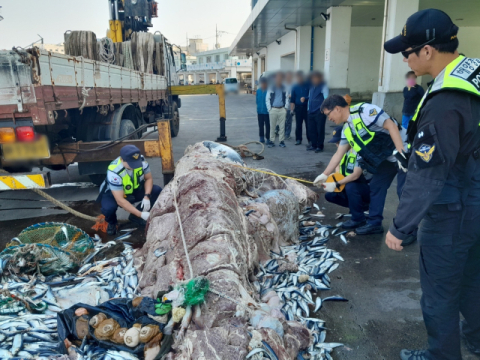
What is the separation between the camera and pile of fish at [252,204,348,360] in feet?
9.79

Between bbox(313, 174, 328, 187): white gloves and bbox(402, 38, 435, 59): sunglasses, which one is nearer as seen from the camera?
bbox(402, 38, 435, 59): sunglasses

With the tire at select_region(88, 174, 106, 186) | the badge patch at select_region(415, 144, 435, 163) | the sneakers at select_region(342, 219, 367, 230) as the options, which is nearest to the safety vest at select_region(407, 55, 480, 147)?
the badge patch at select_region(415, 144, 435, 163)

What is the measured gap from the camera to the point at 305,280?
3.73 meters

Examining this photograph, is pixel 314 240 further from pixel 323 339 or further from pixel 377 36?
pixel 377 36

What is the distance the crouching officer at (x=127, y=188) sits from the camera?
5043 mm

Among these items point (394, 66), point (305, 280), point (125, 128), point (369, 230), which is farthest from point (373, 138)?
point (394, 66)

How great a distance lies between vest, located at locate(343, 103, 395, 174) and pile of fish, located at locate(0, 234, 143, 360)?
3102mm

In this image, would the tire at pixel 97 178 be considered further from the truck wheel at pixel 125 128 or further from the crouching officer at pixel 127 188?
the crouching officer at pixel 127 188

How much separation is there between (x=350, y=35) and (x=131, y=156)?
709 inches

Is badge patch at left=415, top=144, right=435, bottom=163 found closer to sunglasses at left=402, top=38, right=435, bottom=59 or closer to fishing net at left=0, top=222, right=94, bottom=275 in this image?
sunglasses at left=402, top=38, right=435, bottom=59

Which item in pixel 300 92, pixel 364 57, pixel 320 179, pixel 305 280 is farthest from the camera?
pixel 364 57

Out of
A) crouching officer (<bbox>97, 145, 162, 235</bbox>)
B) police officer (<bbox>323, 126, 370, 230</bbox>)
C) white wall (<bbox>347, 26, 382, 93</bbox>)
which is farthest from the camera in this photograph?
white wall (<bbox>347, 26, 382, 93</bbox>)

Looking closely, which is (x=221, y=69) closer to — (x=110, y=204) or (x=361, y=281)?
(x=110, y=204)

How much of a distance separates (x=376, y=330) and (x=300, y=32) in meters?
17.8
